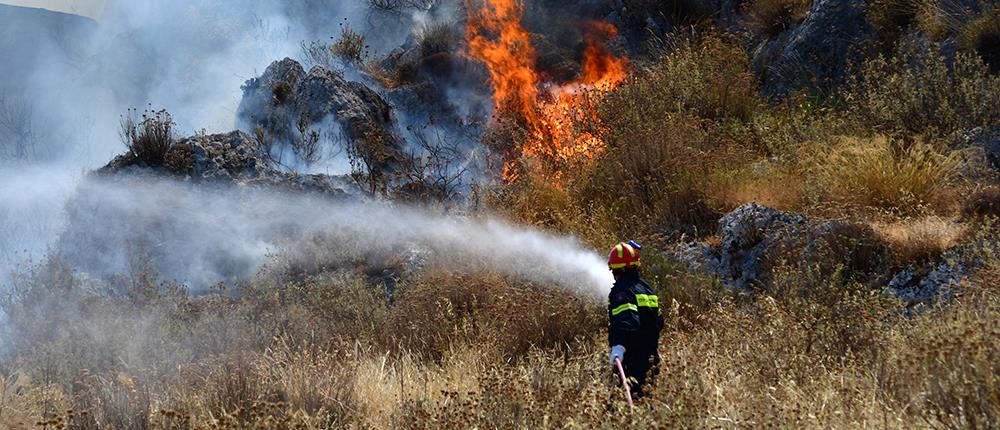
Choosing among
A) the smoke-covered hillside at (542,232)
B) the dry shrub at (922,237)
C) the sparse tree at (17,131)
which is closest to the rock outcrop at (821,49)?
the smoke-covered hillside at (542,232)

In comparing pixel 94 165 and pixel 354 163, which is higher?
pixel 94 165

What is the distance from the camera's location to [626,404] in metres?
4.16

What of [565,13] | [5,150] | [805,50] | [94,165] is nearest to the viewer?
[805,50]

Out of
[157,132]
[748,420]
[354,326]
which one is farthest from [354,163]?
[748,420]

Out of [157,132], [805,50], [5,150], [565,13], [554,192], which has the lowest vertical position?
[554,192]

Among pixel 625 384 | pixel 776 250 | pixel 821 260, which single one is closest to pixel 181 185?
pixel 776 250

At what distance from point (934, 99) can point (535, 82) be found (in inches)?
244

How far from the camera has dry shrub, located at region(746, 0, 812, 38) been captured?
11969mm

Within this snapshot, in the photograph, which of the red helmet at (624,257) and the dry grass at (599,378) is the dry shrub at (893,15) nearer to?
the dry grass at (599,378)

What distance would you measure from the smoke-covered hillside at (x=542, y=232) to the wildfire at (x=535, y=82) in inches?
2.1

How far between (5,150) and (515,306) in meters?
14.7

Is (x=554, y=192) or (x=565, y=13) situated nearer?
(x=554, y=192)

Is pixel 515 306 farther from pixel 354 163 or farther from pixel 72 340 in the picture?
pixel 354 163

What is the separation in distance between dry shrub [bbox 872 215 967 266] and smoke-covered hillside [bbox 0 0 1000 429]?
0.09 feet
